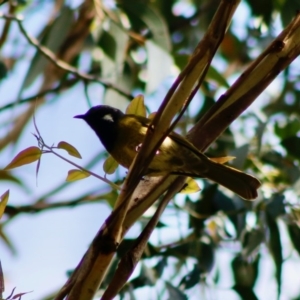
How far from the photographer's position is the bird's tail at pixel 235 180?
6.67ft

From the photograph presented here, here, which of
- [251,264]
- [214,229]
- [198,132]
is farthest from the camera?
[214,229]

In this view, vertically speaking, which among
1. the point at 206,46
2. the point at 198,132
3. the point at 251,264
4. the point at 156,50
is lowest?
the point at 206,46

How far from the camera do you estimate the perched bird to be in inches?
80.0

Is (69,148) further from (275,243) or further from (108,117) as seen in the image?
(275,243)

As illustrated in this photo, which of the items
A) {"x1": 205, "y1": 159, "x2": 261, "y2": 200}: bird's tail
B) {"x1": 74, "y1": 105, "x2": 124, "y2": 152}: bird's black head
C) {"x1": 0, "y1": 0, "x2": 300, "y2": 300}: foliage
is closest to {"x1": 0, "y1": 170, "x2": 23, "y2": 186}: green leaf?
{"x1": 0, "y1": 0, "x2": 300, "y2": 300}: foliage

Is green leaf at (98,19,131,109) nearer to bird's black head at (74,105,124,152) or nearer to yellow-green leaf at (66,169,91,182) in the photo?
bird's black head at (74,105,124,152)

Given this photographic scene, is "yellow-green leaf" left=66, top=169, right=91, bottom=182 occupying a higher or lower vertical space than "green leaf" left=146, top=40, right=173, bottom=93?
lower

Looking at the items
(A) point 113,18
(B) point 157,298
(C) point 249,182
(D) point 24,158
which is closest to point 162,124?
(D) point 24,158

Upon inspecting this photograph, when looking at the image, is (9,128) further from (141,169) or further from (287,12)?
(141,169)

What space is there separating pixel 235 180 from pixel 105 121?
0.72 metres

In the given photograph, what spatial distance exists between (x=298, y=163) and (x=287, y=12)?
70cm

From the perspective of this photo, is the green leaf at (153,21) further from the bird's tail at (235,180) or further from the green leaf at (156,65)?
the bird's tail at (235,180)

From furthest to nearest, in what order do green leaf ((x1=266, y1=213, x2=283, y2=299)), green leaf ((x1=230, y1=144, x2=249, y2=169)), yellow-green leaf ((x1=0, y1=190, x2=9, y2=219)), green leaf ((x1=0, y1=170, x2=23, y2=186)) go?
green leaf ((x1=0, y1=170, x2=23, y2=186))
green leaf ((x1=230, y1=144, x2=249, y2=169))
green leaf ((x1=266, y1=213, x2=283, y2=299))
yellow-green leaf ((x1=0, y1=190, x2=9, y2=219))

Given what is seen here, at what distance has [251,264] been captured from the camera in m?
3.05
